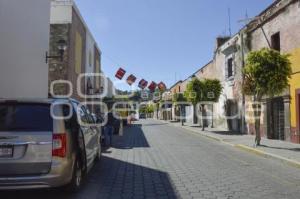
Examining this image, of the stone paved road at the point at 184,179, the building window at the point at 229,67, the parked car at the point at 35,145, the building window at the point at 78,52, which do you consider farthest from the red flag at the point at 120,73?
the parked car at the point at 35,145

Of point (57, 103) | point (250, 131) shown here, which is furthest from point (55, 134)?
point (250, 131)

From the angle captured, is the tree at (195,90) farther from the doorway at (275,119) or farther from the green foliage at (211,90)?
the doorway at (275,119)

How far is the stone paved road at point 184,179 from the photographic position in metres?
7.18

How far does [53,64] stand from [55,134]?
61.1ft

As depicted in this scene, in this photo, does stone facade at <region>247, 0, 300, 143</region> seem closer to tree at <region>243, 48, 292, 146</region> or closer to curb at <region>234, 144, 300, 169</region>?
tree at <region>243, 48, 292, 146</region>

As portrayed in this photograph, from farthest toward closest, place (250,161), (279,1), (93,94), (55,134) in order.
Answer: (93,94) < (279,1) < (250,161) < (55,134)

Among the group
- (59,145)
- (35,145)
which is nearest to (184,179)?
(59,145)

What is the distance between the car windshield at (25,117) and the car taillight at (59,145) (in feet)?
0.60

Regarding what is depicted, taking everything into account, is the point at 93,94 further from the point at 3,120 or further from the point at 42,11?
the point at 3,120

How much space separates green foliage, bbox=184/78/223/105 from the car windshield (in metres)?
22.6

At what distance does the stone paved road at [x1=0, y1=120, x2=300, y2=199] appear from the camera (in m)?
7.18

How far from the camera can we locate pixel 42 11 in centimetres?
1656

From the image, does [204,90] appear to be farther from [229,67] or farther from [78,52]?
[78,52]

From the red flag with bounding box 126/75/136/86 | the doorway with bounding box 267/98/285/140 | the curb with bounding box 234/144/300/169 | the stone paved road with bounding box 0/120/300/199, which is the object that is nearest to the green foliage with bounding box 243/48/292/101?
the curb with bounding box 234/144/300/169
